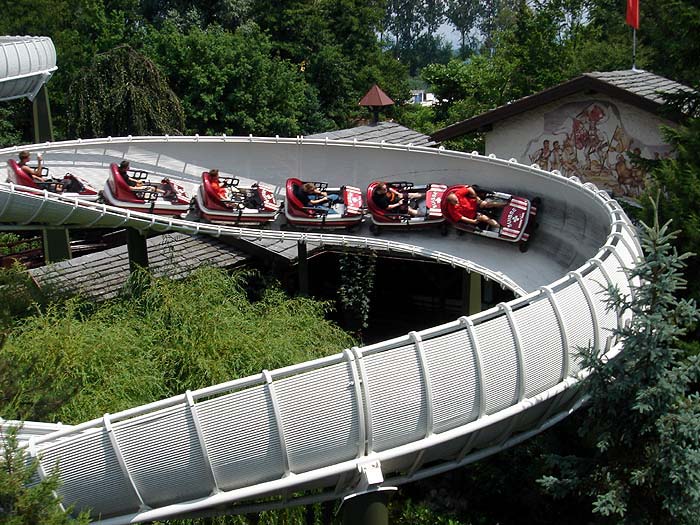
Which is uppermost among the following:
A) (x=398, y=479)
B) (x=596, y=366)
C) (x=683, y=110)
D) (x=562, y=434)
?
(x=683, y=110)

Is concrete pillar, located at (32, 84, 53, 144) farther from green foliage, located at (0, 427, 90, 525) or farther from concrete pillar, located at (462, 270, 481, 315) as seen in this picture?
green foliage, located at (0, 427, 90, 525)

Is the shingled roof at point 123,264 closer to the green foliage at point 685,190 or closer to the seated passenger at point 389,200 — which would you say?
the seated passenger at point 389,200

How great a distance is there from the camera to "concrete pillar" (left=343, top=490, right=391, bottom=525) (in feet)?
28.3

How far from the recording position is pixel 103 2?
4100cm

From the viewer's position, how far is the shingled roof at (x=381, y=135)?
22250 mm

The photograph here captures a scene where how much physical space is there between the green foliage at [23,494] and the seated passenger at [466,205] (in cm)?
1048

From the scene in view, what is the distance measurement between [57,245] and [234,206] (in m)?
5.32

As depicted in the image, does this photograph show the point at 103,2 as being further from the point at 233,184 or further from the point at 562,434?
the point at 562,434

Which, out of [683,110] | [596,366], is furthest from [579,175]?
[596,366]

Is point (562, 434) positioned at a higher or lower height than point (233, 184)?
lower

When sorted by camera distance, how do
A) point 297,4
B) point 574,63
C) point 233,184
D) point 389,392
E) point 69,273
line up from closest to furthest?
point 389,392
point 69,273
point 233,184
point 574,63
point 297,4

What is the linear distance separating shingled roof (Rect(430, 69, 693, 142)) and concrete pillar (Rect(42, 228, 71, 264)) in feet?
32.0

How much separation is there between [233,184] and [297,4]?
2447 cm

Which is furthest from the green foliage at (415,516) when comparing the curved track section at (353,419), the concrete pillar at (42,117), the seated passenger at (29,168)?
the concrete pillar at (42,117)
